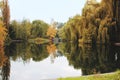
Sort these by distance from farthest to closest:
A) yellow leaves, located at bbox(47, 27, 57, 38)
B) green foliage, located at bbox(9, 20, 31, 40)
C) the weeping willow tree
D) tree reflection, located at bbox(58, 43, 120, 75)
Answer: yellow leaves, located at bbox(47, 27, 57, 38) < green foliage, located at bbox(9, 20, 31, 40) < the weeping willow tree < tree reflection, located at bbox(58, 43, 120, 75)

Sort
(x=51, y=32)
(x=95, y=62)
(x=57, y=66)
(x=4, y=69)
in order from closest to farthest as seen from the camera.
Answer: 1. (x=4, y=69)
2. (x=95, y=62)
3. (x=57, y=66)
4. (x=51, y=32)

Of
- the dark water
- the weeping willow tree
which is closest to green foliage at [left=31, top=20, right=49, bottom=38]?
the weeping willow tree

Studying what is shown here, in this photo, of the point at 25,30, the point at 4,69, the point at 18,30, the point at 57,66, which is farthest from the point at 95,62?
the point at 25,30

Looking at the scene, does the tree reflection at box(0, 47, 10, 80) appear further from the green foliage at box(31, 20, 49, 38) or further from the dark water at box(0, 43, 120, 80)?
the green foliage at box(31, 20, 49, 38)

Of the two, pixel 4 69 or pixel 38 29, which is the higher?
pixel 38 29

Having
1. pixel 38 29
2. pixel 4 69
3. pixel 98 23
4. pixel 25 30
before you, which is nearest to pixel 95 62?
pixel 4 69

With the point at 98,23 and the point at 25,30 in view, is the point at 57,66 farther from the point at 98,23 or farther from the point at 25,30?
the point at 25,30

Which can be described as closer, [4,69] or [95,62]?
[4,69]

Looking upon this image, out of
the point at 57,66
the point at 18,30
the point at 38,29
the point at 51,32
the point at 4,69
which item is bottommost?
the point at 57,66

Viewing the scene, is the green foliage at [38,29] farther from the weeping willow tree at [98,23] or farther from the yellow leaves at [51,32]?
the weeping willow tree at [98,23]

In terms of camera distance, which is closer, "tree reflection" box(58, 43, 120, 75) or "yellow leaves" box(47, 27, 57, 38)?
"tree reflection" box(58, 43, 120, 75)

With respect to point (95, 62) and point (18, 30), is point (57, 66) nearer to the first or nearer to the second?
point (95, 62)

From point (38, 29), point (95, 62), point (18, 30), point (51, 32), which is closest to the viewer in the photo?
point (95, 62)

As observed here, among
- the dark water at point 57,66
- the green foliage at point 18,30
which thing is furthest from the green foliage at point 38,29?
the dark water at point 57,66
